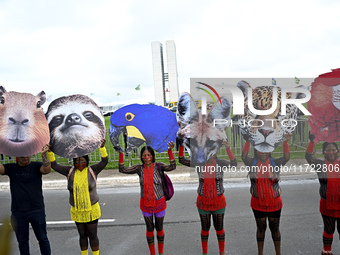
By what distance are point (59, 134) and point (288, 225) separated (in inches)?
155

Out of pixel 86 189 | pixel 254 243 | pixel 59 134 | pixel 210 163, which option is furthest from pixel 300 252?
pixel 59 134

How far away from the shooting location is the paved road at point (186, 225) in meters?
4.36

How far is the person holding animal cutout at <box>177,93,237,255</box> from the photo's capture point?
3.78 meters

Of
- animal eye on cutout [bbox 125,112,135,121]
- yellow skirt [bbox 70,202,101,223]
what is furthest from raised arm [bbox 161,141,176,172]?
yellow skirt [bbox 70,202,101,223]

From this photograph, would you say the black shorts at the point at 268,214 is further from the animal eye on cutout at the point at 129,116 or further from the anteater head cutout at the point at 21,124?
the anteater head cutout at the point at 21,124

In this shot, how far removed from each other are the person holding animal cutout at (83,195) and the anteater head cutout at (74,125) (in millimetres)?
125

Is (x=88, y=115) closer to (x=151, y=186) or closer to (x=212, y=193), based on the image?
(x=151, y=186)

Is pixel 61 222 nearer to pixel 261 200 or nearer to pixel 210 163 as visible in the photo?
pixel 210 163

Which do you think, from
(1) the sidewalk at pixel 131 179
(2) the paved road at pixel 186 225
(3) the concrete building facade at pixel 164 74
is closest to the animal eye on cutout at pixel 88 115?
(2) the paved road at pixel 186 225

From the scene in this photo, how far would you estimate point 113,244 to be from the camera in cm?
461

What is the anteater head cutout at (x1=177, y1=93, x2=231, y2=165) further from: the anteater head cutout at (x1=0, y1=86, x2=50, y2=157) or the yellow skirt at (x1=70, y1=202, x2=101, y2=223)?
the anteater head cutout at (x1=0, y1=86, x2=50, y2=157)

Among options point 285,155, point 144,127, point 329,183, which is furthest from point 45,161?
point 329,183

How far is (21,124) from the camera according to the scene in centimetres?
367

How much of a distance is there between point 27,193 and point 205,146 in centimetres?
227
